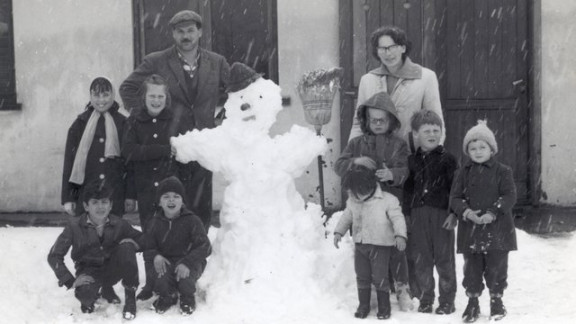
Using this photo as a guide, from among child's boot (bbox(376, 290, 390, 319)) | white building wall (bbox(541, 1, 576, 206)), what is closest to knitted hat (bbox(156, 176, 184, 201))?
child's boot (bbox(376, 290, 390, 319))

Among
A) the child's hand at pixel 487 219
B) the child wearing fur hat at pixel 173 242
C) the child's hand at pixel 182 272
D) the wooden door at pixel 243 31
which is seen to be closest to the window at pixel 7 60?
the wooden door at pixel 243 31

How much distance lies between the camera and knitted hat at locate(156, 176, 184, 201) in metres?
5.35

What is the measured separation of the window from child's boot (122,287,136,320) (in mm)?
4513

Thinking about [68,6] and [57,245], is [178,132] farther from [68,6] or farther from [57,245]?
[68,6]

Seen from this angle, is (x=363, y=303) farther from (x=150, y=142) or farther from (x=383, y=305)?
(x=150, y=142)

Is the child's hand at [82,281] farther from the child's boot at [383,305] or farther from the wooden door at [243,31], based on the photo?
the wooden door at [243,31]

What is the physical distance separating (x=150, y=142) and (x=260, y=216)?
910 millimetres

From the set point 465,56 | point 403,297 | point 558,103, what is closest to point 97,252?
point 403,297

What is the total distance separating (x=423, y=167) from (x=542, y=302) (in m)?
1.25

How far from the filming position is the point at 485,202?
4.96 metres

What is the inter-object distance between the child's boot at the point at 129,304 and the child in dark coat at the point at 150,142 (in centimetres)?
48

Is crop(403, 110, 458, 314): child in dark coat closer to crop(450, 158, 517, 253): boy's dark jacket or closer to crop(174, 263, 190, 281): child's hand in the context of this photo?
crop(450, 158, 517, 253): boy's dark jacket

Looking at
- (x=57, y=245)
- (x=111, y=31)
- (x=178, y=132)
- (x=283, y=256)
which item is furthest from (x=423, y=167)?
(x=111, y=31)

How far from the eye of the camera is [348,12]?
28.2 feet
